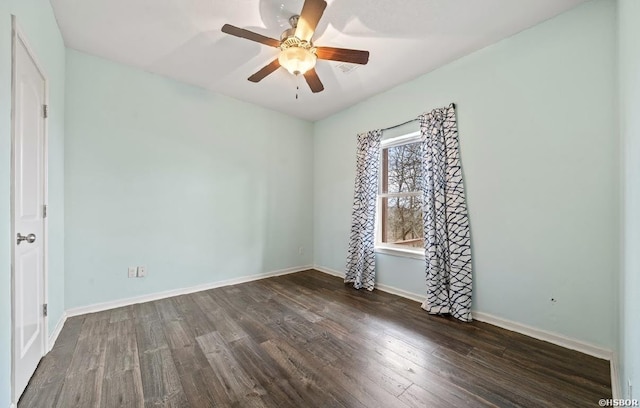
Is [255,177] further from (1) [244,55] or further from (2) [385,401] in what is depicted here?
(2) [385,401]

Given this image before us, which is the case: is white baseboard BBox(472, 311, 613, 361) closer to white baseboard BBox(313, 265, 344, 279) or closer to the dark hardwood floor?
the dark hardwood floor

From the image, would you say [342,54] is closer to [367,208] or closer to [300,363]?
[367,208]

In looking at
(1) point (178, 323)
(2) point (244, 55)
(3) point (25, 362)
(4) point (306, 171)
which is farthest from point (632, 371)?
(4) point (306, 171)

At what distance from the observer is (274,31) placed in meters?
2.25

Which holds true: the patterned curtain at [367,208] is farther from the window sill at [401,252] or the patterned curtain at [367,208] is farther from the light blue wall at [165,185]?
the light blue wall at [165,185]

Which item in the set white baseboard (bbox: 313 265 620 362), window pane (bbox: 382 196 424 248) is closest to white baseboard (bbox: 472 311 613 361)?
white baseboard (bbox: 313 265 620 362)

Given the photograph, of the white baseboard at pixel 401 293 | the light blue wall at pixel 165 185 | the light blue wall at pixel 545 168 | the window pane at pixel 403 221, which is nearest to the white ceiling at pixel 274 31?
the light blue wall at pixel 545 168

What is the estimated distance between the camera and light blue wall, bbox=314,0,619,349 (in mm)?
1892

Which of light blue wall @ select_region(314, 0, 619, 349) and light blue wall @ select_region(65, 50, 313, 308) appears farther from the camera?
light blue wall @ select_region(65, 50, 313, 308)

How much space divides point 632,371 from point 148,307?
370 centimetres

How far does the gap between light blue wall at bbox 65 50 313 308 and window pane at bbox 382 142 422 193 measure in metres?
1.62

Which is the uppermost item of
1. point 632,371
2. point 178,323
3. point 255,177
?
point 255,177

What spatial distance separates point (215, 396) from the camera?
1511 mm

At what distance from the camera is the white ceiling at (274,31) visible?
6.51 ft
